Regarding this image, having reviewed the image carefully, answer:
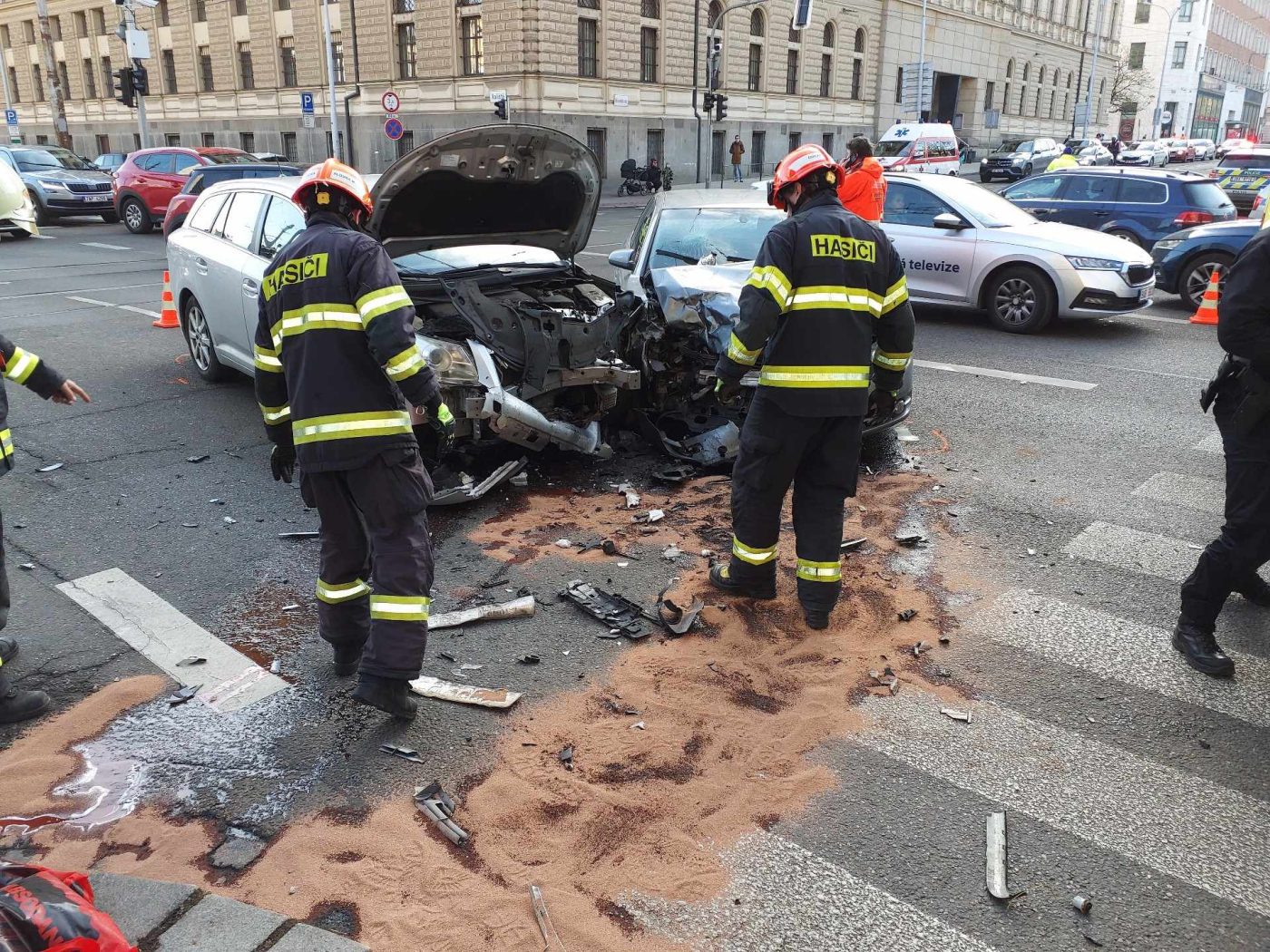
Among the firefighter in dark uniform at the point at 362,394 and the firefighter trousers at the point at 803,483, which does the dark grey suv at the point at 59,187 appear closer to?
the firefighter in dark uniform at the point at 362,394

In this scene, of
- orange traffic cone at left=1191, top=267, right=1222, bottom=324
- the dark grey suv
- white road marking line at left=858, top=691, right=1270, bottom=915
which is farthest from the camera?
the dark grey suv

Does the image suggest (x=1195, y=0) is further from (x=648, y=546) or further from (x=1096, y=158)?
(x=648, y=546)

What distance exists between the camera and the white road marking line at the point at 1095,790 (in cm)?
286

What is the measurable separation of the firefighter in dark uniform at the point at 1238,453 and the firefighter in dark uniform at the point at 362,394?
3.05m

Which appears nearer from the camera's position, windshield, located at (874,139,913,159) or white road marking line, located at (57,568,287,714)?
white road marking line, located at (57,568,287,714)

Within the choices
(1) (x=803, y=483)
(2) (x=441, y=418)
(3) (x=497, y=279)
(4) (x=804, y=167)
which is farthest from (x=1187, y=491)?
(2) (x=441, y=418)

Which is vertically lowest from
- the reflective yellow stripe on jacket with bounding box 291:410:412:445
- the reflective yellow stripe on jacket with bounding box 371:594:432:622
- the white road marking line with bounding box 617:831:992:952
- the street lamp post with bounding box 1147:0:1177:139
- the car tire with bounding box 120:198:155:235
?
the white road marking line with bounding box 617:831:992:952

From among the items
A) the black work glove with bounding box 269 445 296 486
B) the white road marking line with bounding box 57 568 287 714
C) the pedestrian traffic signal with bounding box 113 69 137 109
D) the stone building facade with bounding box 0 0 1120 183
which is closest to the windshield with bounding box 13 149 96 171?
the pedestrian traffic signal with bounding box 113 69 137 109

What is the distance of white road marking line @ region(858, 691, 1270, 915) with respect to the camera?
9.39ft

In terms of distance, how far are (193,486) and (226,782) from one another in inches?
128

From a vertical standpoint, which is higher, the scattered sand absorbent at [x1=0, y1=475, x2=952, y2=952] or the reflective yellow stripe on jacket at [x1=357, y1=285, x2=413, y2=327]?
the reflective yellow stripe on jacket at [x1=357, y1=285, x2=413, y2=327]

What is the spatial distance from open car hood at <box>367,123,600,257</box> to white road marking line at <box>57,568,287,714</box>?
2.33m

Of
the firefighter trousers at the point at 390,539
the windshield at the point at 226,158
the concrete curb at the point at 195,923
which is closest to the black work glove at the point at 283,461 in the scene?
the firefighter trousers at the point at 390,539

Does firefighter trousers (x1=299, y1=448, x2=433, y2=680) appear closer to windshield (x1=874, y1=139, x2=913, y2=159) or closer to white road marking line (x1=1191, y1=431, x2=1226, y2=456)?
white road marking line (x1=1191, y1=431, x2=1226, y2=456)
